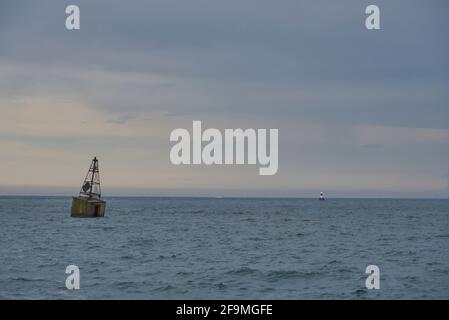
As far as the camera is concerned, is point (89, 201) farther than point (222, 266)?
Yes

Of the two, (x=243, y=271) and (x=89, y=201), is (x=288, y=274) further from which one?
(x=89, y=201)

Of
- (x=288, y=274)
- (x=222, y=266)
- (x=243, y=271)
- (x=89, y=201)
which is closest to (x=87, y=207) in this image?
(x=89, y=201)

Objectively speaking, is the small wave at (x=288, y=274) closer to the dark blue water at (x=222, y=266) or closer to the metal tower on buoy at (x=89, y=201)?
the dark blue water at (x=222, y=266)

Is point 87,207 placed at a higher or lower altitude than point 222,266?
higher

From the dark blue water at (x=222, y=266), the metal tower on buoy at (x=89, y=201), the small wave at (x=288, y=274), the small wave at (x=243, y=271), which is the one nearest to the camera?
the dark blue water at (x=222, y=266)

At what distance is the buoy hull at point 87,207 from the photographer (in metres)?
87.5

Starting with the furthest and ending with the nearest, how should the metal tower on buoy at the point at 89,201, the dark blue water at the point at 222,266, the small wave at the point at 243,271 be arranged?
the metal tower on buoy at the point at 89,201
the small wave at the point at 243,271
the dark blue water at the point at 222,266

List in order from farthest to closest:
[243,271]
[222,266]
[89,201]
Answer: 1. [89,201]
2. [222,266]
3. [243,271]

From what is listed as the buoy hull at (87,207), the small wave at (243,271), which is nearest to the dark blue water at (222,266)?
the small wave at (243,271)

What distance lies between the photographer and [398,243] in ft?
193

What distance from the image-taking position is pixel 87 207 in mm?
89688
